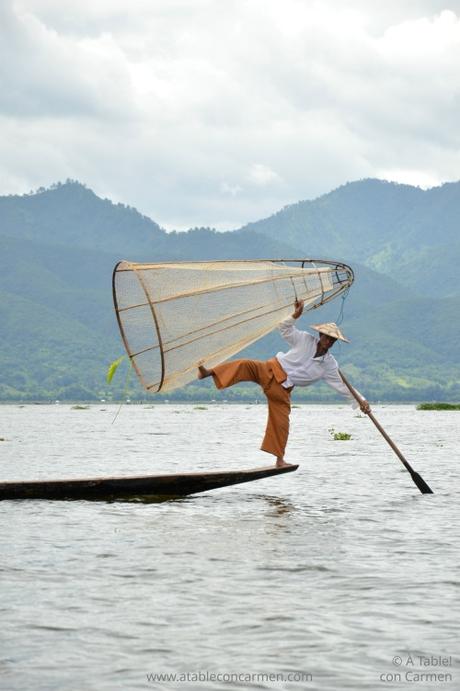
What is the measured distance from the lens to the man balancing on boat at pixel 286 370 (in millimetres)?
16438

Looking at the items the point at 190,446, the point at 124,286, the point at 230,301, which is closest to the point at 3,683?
the point at 124,286

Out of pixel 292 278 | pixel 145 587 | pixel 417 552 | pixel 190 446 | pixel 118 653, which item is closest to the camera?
pixel 118 653

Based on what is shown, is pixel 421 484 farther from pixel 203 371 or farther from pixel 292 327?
pixel 203 371

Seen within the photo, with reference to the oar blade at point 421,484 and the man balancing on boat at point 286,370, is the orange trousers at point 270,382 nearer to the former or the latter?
the man balancing on boat at point 286,370

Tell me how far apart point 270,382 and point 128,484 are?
2722mm

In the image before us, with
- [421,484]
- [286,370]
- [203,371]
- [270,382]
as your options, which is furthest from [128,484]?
[421,484]

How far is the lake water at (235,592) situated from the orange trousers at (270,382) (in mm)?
1214

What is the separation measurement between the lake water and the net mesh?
2.41 metres

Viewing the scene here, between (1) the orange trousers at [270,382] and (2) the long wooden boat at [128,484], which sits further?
(2) the long wooden boat at [128,484]

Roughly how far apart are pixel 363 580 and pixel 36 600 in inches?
133

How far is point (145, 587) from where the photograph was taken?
1098cm

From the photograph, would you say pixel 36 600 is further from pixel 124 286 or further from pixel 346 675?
pixel 124 286

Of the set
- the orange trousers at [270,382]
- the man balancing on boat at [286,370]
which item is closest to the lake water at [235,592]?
the orange trousers at [270,382]

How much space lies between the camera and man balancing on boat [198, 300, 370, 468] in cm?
1644
